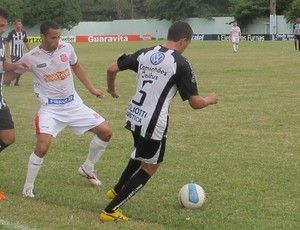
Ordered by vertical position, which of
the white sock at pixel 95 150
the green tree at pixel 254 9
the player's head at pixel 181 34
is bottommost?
the green tree at pixel 254 9

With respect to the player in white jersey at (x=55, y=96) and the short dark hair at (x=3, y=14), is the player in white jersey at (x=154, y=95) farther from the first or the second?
the short dark hair at (x=3, y=14)

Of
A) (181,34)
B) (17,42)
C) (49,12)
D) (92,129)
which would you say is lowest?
(49,12)

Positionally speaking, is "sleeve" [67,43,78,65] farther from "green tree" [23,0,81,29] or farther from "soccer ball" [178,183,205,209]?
"green tree" [23,0,81,29]

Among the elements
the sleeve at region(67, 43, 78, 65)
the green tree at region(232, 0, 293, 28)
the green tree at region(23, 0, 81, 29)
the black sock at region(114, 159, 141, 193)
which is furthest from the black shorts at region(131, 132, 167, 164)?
the green tree at region(23, 0, 81, 29)

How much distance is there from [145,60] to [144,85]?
0.23m

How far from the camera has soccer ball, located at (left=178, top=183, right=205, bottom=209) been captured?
6550 millimetres

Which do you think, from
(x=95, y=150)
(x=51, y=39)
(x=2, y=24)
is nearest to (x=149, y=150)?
(x=95, y=150)

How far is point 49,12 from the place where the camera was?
3253 inches

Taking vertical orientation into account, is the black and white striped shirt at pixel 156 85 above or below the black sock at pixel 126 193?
above

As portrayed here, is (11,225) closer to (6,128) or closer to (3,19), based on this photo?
(6,128)

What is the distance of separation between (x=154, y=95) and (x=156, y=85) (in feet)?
0.33

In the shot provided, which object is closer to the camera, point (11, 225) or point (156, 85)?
point (156, 85)

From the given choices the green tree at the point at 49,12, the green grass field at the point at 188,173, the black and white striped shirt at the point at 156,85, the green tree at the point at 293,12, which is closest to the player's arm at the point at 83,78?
the green grass field at the point at 188,173

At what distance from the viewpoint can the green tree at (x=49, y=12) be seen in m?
81.5
